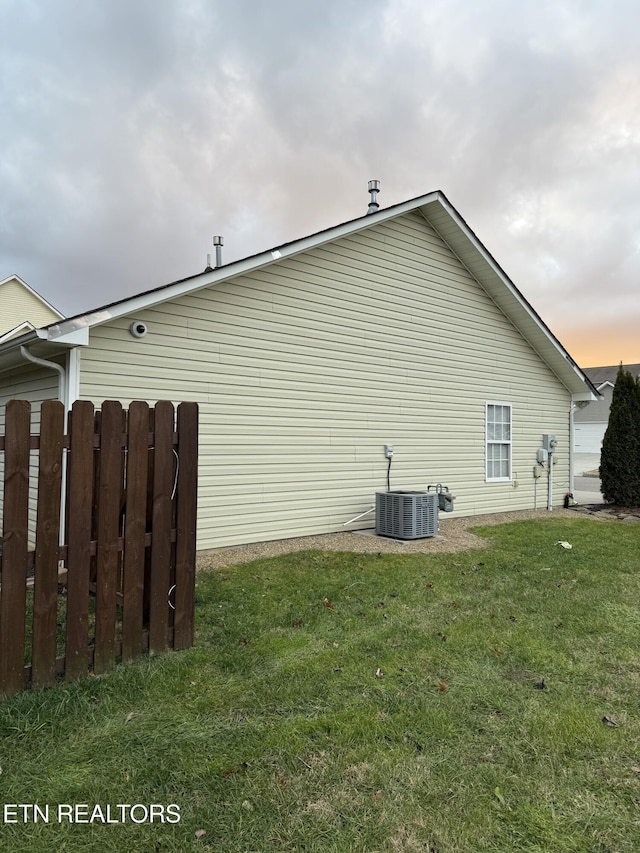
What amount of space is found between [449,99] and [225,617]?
11.2 metres

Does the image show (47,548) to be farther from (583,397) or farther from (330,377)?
(583,397)

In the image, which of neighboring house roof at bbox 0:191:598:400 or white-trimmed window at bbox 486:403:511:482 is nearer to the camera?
neighboring house roof at bbox 0:191:598:400

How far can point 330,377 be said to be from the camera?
8.41 meters

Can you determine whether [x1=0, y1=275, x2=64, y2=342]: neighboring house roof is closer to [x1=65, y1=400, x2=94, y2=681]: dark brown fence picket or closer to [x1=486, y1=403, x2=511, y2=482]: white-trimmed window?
[x1=486, y1=403, x2=511, y2=482]: white-trimmed window

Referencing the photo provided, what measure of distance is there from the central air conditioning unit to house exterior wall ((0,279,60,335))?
78.1 ft

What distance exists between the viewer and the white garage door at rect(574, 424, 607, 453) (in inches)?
1535

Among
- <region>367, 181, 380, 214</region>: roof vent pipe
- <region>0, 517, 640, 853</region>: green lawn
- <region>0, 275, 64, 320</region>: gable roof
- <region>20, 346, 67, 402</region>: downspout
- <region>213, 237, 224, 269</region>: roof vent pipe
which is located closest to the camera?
<region>0, 517, 640, 853</region>: green lawn

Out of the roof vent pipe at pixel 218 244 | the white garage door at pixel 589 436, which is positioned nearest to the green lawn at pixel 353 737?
the roof vent pipe at pixel 218 244

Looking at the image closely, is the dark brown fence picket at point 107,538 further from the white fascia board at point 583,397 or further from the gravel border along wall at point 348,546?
the white fascia board at point 583,397


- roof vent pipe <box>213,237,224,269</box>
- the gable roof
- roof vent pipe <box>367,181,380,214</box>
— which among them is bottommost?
roof vent pipe <box>213,237,224,269</box>

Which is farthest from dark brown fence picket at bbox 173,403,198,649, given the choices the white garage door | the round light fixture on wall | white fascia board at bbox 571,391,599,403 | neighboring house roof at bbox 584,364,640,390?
neighboring house roof at bbox 584,364,640,390

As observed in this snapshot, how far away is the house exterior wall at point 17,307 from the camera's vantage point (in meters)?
25.9

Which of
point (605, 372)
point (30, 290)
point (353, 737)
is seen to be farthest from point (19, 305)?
point (605, 372)

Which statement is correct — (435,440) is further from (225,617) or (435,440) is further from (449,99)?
(449,99)
